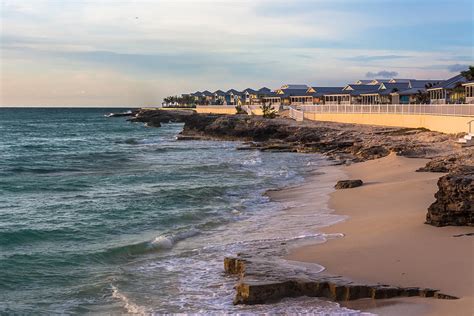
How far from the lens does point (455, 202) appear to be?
34.3 ft

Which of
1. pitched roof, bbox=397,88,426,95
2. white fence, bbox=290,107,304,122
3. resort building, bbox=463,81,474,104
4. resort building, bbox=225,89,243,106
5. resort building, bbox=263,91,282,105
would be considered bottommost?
white fence, bbox=290,107,304,122

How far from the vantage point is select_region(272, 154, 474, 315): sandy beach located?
7.80 meters

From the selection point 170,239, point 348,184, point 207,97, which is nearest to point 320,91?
point 348,184

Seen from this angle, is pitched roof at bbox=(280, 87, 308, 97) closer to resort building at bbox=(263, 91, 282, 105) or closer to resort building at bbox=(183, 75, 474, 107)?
resort building at bbox=(183, 75, 474, 107)

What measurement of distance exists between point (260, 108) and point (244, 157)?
1597 inches

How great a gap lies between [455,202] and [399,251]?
1512mm

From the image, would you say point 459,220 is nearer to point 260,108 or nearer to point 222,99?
point 260,108

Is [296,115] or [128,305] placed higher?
[296,115]

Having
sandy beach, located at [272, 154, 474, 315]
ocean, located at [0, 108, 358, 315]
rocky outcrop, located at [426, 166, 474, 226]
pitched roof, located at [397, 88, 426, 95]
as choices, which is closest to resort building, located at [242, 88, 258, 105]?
pitched roof, located at [397, 88, 426, 95]

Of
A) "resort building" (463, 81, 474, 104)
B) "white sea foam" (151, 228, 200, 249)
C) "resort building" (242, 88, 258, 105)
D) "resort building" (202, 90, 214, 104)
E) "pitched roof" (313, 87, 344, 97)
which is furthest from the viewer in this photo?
"resort building" (202, 90, 214, 104)

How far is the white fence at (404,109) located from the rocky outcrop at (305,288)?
73.2 ft

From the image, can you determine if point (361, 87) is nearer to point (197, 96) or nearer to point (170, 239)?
point (170, 239)

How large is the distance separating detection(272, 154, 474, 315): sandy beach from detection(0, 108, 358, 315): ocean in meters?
0.86

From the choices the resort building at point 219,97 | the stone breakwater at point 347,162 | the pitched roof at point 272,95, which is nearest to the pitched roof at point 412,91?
the stone breakwater at point 347,162
